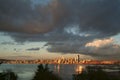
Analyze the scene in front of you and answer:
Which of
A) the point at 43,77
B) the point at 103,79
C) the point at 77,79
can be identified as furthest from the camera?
the point at 77,79

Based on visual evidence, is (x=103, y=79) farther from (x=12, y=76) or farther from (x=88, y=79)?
(x=12, y=76)

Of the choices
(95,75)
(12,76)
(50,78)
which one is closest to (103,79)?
(95,75)

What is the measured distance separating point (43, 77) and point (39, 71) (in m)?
1.99

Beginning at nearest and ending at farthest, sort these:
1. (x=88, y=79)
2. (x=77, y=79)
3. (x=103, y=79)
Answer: (x=103, y=79) → (x=88, y=79) → (x=77, y=79)

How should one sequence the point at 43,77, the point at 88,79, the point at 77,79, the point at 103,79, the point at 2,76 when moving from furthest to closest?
1. the point at 77,79
2. the point at 88,79
3. the point at 103,79
4. the point at 43,77
5. the point at 2,76

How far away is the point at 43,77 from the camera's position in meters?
60.3

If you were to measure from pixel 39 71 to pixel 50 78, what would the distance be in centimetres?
311

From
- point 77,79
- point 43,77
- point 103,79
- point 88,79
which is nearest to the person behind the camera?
point 43,77

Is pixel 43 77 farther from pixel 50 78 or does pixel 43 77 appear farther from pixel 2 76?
pixel 2 76

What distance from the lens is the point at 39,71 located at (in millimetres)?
61562

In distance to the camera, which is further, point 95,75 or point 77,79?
point 77,79

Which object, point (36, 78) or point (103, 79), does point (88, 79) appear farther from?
point (36, 78)

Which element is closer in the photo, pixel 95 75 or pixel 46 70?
pixel 46 70

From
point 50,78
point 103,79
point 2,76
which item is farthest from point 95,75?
point 2,76
